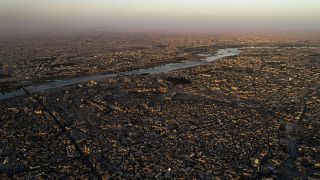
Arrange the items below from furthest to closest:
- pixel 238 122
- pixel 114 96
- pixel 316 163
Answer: pixel 114 96 → pixel 238 122 → pixel 316 163

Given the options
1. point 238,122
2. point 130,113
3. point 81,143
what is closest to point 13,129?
point 81,143

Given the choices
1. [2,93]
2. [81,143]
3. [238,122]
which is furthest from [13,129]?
[238,122]

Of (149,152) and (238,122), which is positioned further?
(238,122)

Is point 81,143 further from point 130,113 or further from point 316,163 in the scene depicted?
point 316,163

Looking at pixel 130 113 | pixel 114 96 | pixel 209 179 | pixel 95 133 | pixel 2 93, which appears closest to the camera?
pixel 209 179

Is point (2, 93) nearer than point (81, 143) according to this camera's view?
No

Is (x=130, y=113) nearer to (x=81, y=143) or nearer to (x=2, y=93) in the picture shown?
(x=81, y=143)

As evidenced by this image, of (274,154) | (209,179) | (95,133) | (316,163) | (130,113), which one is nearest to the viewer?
(209,179)

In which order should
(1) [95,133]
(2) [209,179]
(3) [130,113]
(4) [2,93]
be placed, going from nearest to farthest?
(2) [209,179] → (1) [95,133] → (3) [130,113] → (4) [2,93]
